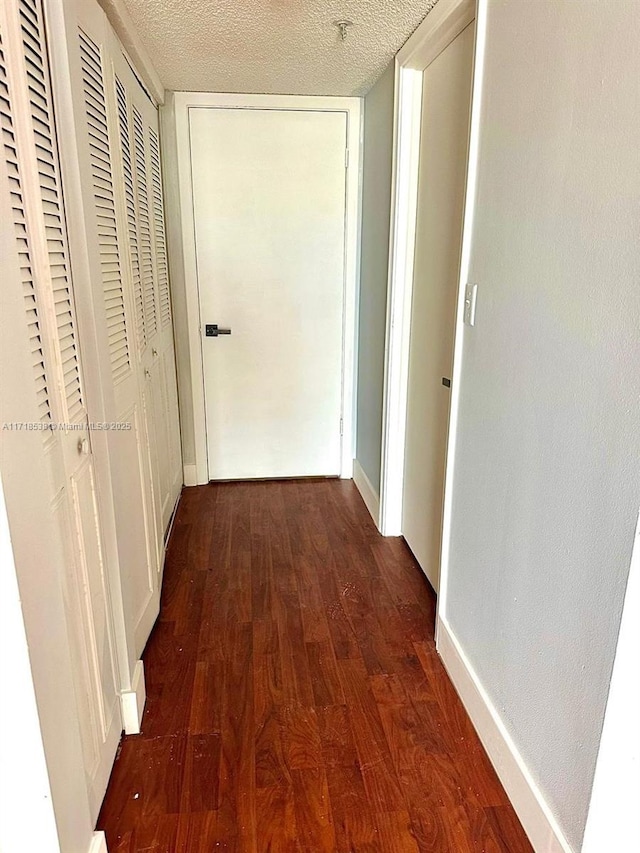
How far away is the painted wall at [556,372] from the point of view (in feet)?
3.27

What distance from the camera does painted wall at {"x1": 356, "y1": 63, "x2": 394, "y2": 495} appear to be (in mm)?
2609

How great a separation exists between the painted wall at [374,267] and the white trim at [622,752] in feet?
6.24

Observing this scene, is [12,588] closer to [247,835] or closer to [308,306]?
[247,835]

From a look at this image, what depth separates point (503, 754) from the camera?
58.1 inches

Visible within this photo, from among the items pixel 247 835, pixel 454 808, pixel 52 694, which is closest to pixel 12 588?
pixel 52 694

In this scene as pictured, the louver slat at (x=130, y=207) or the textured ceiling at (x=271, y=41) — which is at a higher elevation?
the textured ceiling at (x=271, y=41)

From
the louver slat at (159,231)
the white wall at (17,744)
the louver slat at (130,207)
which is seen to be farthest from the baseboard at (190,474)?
the white wall at (17,744)

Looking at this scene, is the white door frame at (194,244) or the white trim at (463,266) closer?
the white trim at (463,266)

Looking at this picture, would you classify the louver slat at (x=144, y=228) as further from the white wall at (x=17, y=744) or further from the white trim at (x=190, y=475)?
the white wall at (x=17, y=744)

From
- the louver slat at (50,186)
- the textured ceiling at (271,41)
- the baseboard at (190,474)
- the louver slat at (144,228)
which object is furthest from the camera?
the baseboard at (190,474)

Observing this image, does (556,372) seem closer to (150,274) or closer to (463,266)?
(463,266)

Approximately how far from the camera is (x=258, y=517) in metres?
3.02

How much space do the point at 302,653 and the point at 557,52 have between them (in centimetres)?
182

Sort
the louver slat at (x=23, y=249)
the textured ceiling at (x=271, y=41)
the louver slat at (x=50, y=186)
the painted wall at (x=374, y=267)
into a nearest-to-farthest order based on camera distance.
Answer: the louver slat at (x=23, y=249) < the louver slat at (x=50, y=186) < the textured ceiling at (x=271, y=41) < the painted wall at (x=374, y=267)
